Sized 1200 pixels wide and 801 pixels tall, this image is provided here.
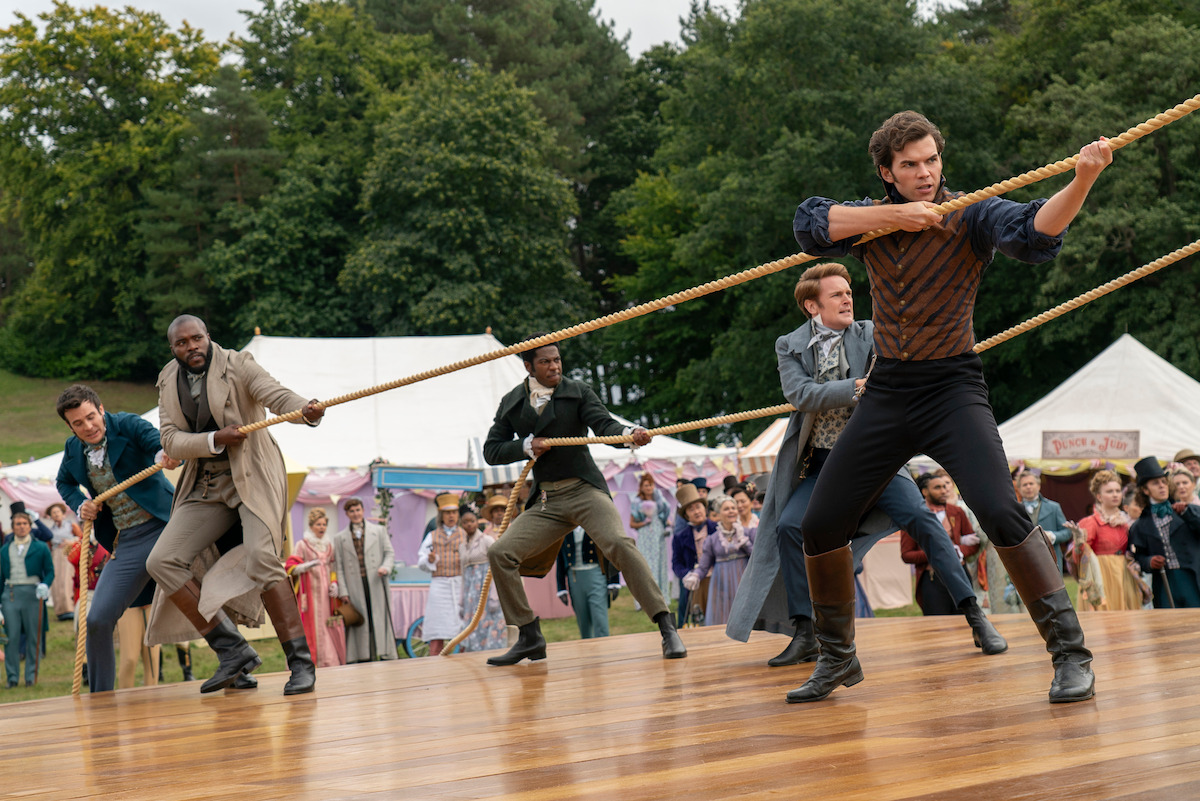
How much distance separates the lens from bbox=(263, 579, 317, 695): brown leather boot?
5699mm

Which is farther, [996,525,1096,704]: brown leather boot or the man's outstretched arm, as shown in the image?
[996,525,1096,704]: brown leather boot

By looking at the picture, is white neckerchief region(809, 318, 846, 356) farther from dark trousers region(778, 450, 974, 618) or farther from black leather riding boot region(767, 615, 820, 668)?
black leather riding boot region(767, 615, 820, 668)

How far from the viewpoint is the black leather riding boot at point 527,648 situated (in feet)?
21.2

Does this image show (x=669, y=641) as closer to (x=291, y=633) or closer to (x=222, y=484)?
(x=291, y=633)

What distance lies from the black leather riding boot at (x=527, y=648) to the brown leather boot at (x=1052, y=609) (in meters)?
3.21

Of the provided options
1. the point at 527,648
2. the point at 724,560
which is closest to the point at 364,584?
the point at 724,560

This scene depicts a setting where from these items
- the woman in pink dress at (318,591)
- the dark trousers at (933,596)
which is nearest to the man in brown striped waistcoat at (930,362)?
the dark trousers at (933,596)

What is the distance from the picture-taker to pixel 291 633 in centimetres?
588

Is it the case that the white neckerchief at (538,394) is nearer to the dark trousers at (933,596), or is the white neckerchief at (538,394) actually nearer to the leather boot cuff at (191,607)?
the leather boot cuff at (191,607)

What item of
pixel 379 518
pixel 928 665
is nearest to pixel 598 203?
pixel 379 518

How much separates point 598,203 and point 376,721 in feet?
142

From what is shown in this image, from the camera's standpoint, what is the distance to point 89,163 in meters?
45.1

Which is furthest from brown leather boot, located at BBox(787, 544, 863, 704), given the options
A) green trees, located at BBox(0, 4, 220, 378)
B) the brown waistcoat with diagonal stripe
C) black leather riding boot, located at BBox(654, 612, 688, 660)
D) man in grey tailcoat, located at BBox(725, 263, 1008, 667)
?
green trees, located at BBox(0, 4, 220, 378)

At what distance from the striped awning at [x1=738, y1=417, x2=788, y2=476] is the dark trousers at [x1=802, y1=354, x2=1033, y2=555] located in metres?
14.1
